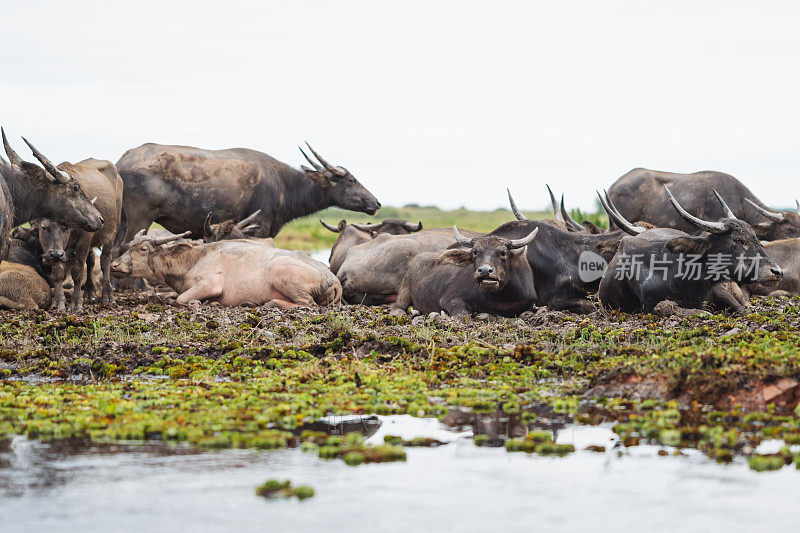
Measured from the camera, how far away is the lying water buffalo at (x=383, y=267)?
14.5m

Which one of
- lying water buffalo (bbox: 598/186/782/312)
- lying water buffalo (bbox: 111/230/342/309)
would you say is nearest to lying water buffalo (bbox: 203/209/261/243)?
lying water buffalo (bbox: 111/230/342/309)

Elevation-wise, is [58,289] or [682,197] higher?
[682,197]

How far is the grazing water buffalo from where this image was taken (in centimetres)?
1293

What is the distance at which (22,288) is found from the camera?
12.7 metres

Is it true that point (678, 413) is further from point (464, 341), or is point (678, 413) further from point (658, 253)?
point (658, 253)

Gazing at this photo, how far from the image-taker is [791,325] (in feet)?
31.5

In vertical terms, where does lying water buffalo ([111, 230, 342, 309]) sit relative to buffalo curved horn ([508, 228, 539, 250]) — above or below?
below

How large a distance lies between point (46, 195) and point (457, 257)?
17.0 feet

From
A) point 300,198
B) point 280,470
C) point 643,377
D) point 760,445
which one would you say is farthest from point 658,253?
point 300,198

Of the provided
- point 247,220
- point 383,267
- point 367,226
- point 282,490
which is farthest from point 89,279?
point 282,490

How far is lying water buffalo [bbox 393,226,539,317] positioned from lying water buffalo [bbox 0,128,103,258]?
4.31 metres

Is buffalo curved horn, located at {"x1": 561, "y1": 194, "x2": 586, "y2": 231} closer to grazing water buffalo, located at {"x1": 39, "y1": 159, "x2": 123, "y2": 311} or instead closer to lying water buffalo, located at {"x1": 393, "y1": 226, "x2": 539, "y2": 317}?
lying water buffalo, located at {"x1": 393, "y1": 226, "x2": 539, "y2": 317}

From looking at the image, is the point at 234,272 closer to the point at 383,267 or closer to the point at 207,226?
the point at 383,267

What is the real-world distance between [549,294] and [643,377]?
5.62 m
